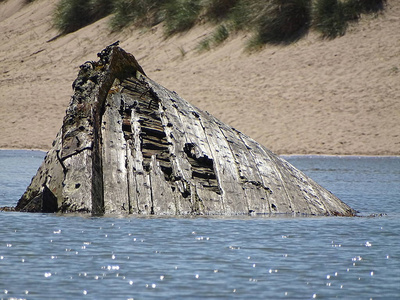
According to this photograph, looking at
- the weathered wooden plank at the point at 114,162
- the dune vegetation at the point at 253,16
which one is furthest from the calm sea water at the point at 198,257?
the dune vegetation at the point at 253,16

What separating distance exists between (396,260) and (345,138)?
46.9 feet

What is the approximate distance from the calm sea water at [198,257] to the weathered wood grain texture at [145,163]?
7.9 inches

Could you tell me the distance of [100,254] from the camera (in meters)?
5.89

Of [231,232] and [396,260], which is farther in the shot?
[231,232]

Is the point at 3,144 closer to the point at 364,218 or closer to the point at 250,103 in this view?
the point at 250,103

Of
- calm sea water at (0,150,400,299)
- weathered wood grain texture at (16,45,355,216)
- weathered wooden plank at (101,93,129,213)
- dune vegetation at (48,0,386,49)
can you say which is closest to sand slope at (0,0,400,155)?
dune vegetation at (48,0,386,49)

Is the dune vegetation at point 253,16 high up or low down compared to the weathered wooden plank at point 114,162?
up

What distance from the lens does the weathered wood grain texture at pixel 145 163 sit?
7.38 metres

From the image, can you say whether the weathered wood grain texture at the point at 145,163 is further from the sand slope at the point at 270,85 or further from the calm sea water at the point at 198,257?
the sand slope at the point at 270,85

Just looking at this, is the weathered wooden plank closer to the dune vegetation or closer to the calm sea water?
the calm sea water

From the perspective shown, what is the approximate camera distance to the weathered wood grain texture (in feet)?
24.2

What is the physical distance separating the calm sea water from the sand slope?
11789mm

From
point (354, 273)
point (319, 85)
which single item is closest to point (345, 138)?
point (319, 85)

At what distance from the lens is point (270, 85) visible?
23406 millimetres
